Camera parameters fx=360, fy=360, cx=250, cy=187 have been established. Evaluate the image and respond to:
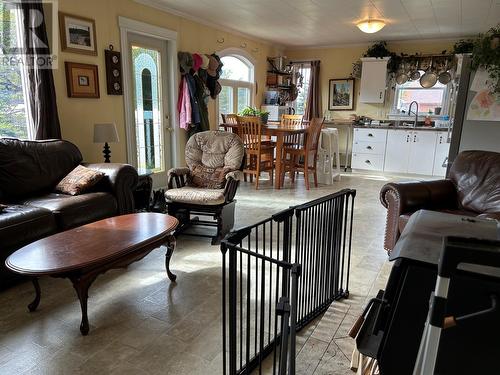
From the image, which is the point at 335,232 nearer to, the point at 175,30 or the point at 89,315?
the point at 89,315

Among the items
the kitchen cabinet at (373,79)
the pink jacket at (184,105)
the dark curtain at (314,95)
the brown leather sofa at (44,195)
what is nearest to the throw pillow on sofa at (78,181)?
the brown leather sofa at (44,195)

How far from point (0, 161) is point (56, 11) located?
5.38ft

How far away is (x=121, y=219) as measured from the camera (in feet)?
8.73

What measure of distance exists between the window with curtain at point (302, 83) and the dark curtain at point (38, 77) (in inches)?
222

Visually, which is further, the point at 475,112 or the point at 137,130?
the point at 137,130

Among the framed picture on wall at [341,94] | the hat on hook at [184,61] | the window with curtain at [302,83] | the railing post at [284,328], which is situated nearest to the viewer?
the railing post at [284,328]

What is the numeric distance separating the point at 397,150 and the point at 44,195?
585 centimetres

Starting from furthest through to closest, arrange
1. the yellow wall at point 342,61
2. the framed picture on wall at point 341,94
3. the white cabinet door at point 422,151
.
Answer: the framed picture on wall at point 341,94, the yellow wall at point 342,61, the white cabinet door at point 422,151

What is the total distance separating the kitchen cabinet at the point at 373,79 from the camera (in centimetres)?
700

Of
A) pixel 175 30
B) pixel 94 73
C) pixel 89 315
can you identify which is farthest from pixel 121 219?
pixel 175 30

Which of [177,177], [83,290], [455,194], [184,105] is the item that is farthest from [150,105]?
[455,194]

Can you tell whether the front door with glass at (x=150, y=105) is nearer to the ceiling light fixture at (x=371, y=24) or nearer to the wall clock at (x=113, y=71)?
the wall clock at (x=113, y=71)

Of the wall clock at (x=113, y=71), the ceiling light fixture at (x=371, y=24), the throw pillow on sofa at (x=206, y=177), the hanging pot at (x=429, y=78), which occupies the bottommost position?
the throw pillow on sofa at (x=206, y=177)
